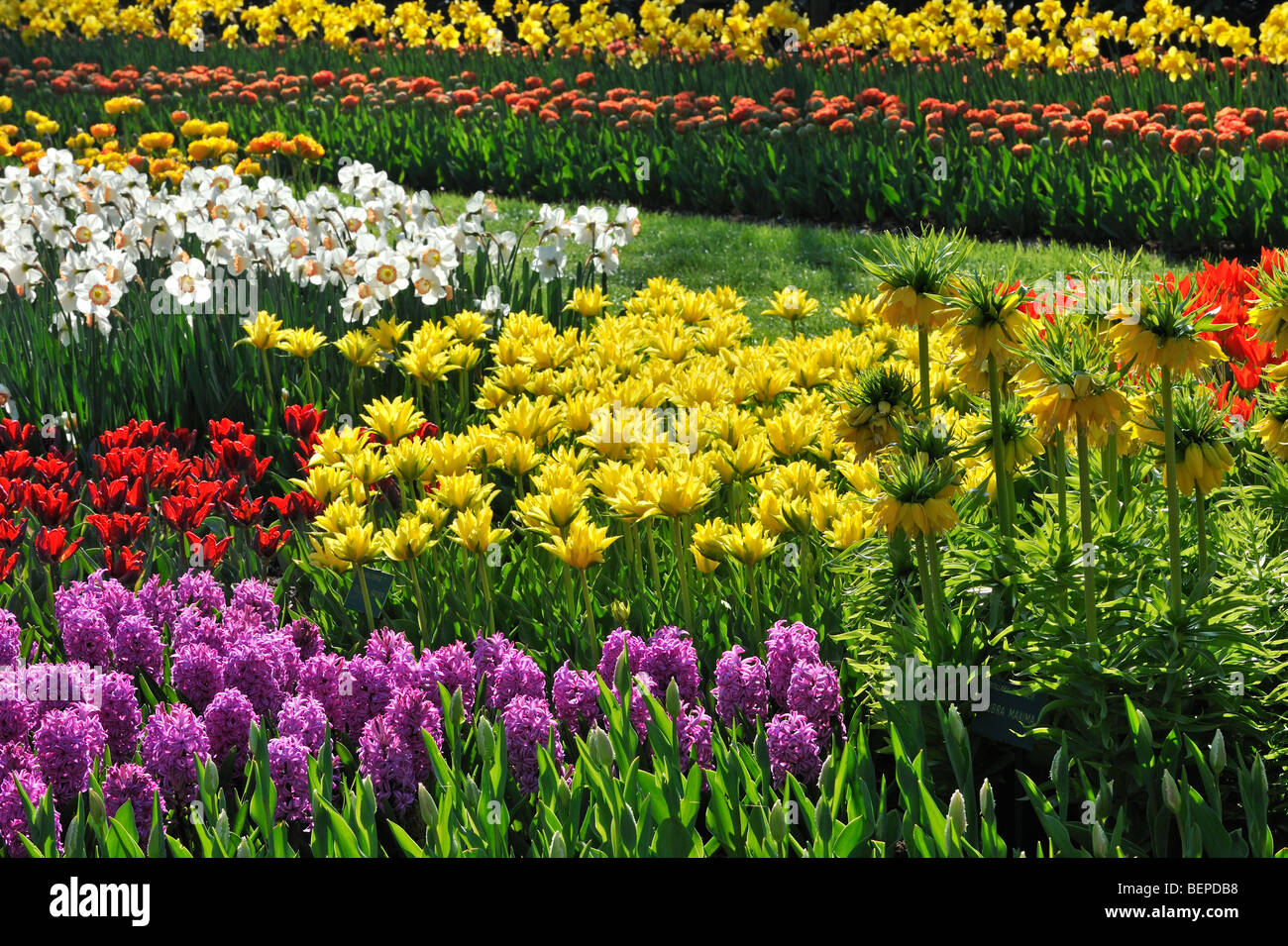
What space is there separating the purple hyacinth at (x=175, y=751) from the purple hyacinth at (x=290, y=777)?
0.48 ft

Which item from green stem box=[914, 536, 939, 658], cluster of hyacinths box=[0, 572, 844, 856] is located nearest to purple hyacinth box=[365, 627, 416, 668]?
cluster of hyacinths box=[0, 572, 844, 856]

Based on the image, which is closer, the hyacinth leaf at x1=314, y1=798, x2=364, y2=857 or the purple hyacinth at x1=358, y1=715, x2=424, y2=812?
the hyacinth leaf at x1=314, y1=798, x2=364, y2=857

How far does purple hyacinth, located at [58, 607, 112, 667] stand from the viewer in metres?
2.38

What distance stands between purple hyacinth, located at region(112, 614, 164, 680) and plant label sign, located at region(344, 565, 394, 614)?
41 cm

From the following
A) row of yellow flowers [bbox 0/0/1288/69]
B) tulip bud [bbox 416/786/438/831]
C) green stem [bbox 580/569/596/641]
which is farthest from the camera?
row of yellow flowers [bbox 0/0/1288/69]

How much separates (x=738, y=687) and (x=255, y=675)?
871 millimetres

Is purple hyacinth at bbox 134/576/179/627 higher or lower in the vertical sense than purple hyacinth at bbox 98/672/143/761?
higher

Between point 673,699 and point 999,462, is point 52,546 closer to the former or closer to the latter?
point 673,699

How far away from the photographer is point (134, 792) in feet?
6.51

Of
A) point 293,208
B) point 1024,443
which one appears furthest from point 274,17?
point 1024,443

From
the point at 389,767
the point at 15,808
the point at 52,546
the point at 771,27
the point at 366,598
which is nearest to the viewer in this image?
the point at 15,808

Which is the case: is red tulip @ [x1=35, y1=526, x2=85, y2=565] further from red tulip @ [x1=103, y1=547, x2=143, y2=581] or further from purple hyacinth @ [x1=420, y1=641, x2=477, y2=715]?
purple hyacinth @ [x1=420, y1=641, x2=477, y2=715]

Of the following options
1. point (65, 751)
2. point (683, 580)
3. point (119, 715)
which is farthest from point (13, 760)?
point (683, 580)

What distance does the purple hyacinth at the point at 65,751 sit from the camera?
201 cm
